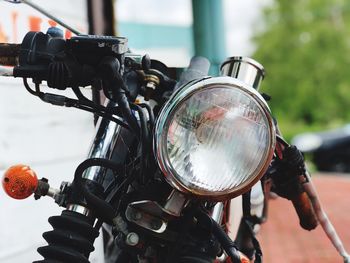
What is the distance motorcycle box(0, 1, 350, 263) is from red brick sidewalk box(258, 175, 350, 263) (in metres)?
3.50

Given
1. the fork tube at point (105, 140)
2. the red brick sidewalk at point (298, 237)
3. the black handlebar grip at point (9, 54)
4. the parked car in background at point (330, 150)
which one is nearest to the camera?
the black handlebar grip at point (9, 54)

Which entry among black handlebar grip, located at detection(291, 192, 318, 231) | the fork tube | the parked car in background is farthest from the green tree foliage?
the fork tube

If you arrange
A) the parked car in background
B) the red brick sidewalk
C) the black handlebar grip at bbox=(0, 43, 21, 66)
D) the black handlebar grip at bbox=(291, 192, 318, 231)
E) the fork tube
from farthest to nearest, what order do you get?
the parked car in background
the red brick sidewalk
the black handlebar grip at bbox=(291, 192, 318, 231)
the fork tube
the black handlebar grip at bbox=(0, 43, 21, 66)

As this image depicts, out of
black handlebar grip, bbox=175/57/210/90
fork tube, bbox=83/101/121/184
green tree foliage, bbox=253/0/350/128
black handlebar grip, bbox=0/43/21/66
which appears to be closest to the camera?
black handlebar grip, bbox=0/43/21/66

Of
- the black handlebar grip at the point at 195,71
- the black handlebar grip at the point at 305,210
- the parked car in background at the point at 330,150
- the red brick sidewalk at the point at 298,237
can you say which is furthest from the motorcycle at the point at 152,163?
the parked car in background at the point at 330,150

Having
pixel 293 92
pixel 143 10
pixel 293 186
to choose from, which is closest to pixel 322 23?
pixel 293 92

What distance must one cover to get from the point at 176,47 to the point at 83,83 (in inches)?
391

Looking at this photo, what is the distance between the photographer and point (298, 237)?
578 centimetres

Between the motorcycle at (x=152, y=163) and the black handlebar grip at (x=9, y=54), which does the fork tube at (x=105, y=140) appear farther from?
the black handlebar grip at (x=9, y=54)

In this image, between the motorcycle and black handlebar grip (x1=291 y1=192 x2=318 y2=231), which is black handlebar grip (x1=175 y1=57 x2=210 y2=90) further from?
black handlebar grip (x1=291 y1=192 x2=318 y2=231)

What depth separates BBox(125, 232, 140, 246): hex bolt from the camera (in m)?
1.38

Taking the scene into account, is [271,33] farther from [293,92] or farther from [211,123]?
[211,123]

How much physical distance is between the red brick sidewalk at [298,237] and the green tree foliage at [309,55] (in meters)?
16.4

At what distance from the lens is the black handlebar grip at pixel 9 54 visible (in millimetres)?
1434
